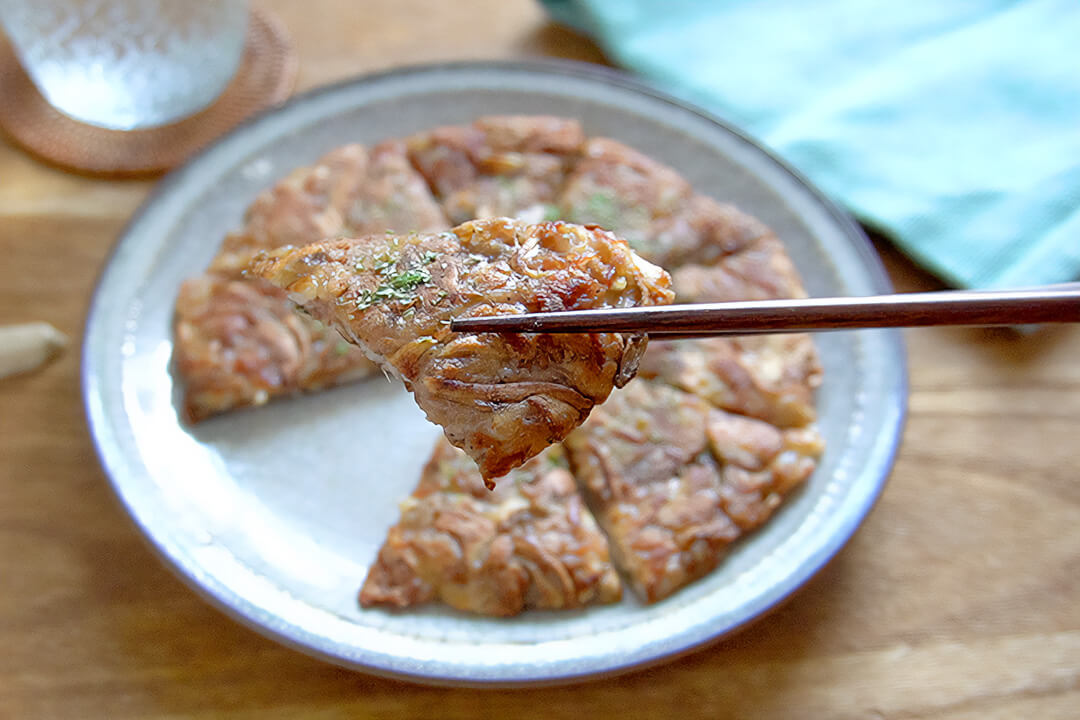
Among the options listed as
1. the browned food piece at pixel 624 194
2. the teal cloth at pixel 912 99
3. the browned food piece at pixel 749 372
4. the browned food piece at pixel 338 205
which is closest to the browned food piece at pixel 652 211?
the browned food piece at pixel 624 194

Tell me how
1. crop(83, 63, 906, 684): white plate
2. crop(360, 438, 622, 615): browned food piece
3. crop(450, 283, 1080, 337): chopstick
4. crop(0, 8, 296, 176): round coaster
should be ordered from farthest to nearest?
1. crop(0, 8, 296, 176): round coaster
2. crop(360, 438, 622, 615): browned food piece
3. crop(83, 63, 906, 684): white plate
4. crop(450, 283, 1080, 337): chopstick

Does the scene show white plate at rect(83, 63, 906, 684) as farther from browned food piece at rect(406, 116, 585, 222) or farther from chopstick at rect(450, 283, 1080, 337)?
chopstick at rect(450, 283, 1080, 337)

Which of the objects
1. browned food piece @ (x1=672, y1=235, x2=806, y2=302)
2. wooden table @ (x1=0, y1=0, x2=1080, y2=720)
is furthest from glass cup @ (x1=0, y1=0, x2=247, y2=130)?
browned food piece @ (x1=672, y1=235, x2=806, y2=302)

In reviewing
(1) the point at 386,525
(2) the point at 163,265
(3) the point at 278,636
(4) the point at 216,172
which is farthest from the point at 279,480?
(4) the point at 216,172

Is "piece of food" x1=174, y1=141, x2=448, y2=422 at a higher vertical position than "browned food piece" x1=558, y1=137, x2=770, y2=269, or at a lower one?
lower

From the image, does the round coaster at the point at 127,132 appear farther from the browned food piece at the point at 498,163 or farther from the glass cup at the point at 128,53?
the browned food piece at the point at 498,163

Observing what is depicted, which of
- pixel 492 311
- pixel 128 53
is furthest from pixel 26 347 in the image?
pixel 492 311

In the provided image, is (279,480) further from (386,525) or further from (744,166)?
(744,166)
